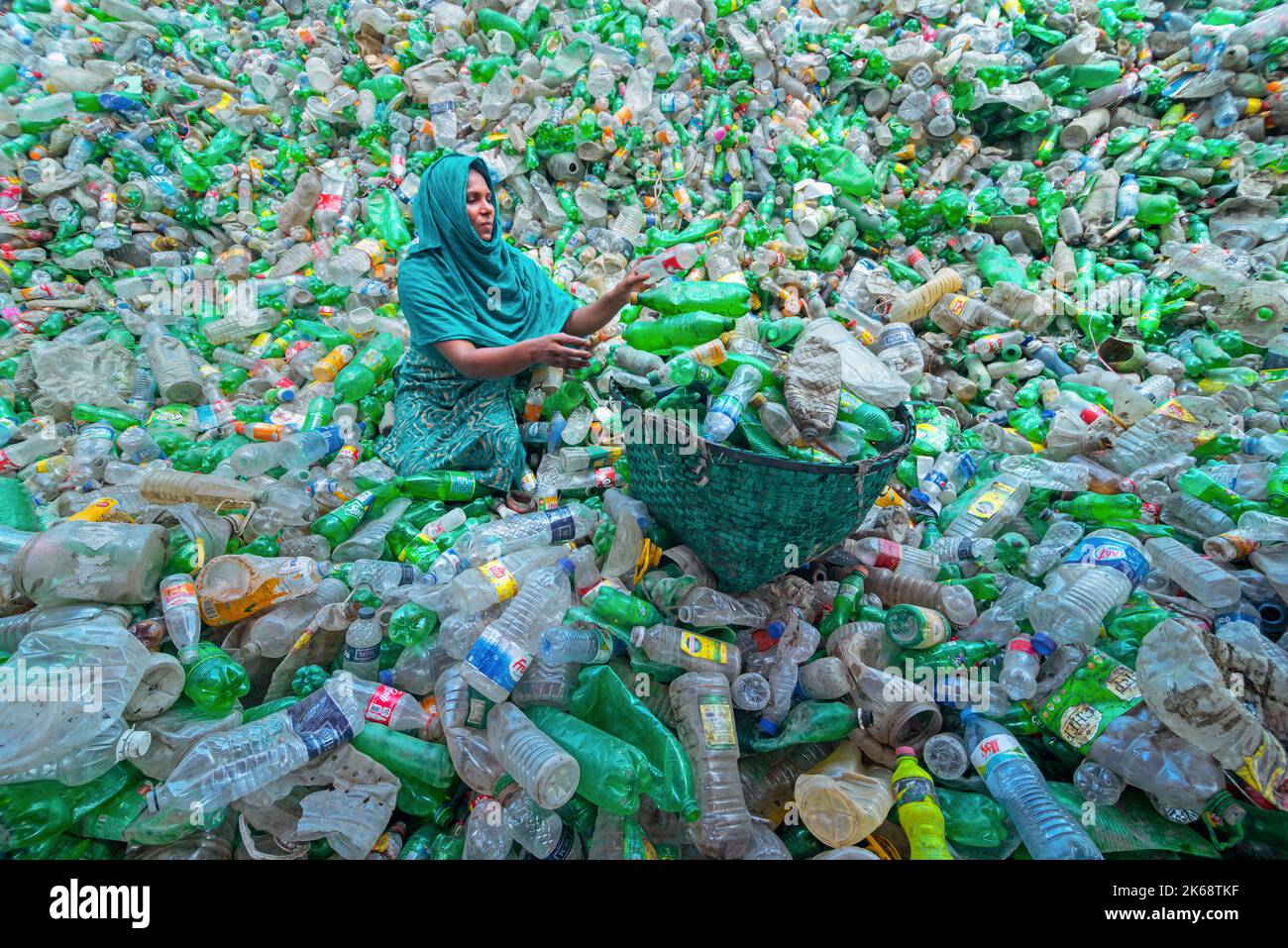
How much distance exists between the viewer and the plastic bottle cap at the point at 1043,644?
1.60m

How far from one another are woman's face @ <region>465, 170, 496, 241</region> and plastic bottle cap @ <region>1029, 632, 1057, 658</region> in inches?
89.6

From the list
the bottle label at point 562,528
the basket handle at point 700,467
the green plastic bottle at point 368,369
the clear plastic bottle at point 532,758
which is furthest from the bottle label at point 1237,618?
the green plastic bottle at point 368,369

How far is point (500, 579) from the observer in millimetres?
1791

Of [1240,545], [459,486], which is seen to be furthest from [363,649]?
[1240,545]

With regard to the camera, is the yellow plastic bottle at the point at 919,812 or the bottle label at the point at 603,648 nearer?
the yellow plastic bottle at the point at 919,812

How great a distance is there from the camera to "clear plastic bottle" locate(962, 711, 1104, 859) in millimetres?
1335

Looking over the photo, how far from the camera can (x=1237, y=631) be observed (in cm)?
155

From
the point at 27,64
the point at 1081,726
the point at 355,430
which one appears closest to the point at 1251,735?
the point at 1081,726

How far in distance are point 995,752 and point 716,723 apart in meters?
0.64

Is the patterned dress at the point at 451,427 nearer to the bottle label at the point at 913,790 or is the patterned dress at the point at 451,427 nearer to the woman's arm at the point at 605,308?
the woman's arm at the point at 605,308

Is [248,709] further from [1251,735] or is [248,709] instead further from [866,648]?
[1251,735]

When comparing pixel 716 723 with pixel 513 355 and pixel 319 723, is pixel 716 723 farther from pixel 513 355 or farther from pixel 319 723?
pixel 513 355

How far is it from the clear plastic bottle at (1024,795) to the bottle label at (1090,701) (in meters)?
0.11

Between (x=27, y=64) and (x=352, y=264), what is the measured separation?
3.21m
